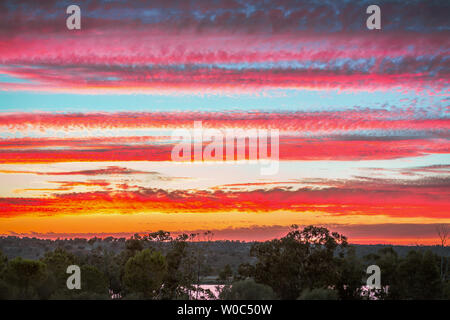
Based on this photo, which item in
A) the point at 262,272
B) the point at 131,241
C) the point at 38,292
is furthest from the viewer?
the point at 131,241

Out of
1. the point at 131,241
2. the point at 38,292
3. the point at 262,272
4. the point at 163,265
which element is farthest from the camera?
the point at 131,241
